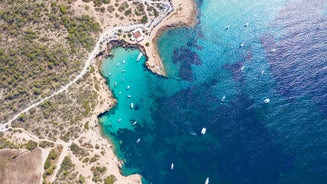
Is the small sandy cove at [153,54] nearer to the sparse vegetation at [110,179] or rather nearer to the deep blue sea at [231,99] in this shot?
the sparse vegetation at [110,179]

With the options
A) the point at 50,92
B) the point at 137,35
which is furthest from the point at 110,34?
the point at 50,92

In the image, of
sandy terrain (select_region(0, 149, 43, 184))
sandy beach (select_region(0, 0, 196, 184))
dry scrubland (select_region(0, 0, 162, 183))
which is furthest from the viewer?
sandy beach (select_region(0, 0, 196, 184))

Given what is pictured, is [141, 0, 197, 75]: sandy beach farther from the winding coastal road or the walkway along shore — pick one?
the winding coastal road

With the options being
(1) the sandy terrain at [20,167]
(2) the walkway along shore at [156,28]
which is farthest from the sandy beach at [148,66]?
(1) the sandy terrain at [20,167]

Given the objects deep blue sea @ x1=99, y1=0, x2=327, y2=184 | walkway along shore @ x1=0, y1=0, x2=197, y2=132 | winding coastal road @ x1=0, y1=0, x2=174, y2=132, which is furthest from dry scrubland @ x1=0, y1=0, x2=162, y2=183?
deep blue sea @ x1=99, y1=0, x2=327, y2=184

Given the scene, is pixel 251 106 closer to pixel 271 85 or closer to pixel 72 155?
pixel 271 85

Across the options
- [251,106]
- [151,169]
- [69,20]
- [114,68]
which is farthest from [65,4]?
[251,106]
